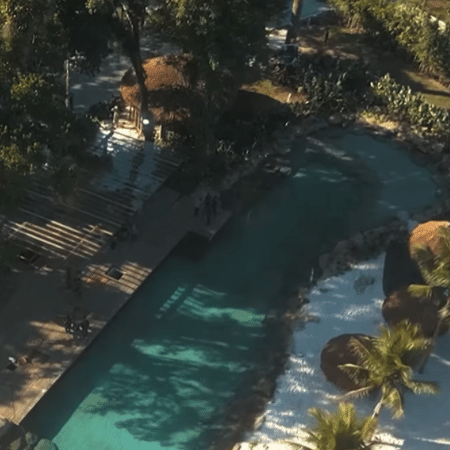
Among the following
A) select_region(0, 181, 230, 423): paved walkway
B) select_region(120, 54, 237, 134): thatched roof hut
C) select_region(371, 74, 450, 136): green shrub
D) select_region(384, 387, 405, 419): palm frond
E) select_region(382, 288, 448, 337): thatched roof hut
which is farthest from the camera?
select_region(371, 74, 450, 136): green shrub

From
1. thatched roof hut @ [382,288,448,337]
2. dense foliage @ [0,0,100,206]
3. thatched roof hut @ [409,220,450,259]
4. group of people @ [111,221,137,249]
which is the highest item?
dense foliage @ [0,0,100,206]

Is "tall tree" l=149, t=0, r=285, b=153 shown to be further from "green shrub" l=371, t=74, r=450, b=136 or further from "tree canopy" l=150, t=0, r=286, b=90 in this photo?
"green shrub" l=371, t=74, r=450, b=136

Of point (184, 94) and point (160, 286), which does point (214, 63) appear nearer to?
point (184, 94)

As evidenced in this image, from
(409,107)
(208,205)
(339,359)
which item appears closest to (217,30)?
(208,205)

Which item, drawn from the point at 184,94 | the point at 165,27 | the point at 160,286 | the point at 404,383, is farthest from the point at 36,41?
the point at 404,383

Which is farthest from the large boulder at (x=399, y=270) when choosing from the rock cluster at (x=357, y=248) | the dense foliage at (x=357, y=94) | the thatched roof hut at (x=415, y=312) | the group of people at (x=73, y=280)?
the group of people at (x=73, y=280)

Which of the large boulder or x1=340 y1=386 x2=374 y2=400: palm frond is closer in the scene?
x1=340 y1=386 x2=374 y2=400: palm frond

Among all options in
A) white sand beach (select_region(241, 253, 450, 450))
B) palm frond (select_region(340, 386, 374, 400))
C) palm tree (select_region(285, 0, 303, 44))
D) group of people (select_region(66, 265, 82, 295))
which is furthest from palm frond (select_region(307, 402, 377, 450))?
palm tree (select_region(285, 0, 303, 44))
